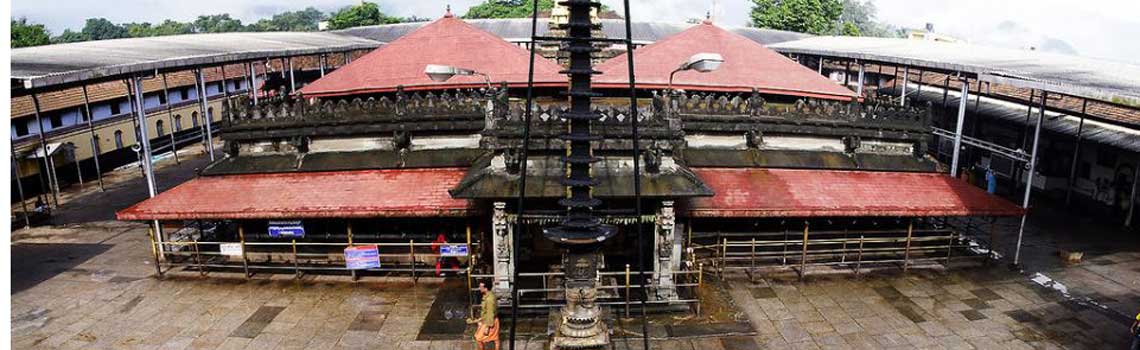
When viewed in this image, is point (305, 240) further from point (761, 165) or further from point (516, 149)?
point (761, 165)

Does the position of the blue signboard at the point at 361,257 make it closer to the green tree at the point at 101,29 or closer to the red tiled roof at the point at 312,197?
the red tiled roof at the point at 312,197

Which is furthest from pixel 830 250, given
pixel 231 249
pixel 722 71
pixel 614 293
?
pixel 231 249

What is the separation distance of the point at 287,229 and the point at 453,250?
527 centimetres

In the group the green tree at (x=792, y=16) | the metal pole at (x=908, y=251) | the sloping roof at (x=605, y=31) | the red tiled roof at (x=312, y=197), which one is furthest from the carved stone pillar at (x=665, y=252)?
the green tree at (x=792, y=16)

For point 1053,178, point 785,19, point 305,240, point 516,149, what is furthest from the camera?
point 785,19

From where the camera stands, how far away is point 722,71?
2762cm

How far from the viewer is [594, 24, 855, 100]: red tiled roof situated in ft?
86.8

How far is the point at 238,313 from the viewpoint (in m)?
17.0

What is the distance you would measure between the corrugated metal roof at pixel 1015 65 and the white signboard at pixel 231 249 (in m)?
23.7

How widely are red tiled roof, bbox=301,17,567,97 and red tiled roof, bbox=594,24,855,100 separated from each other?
3.31m

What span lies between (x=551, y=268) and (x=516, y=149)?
4.25 metres

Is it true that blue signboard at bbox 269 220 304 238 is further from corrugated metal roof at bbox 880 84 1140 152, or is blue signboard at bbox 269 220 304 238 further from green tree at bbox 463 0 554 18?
green tree at bbox 463 0 554 18

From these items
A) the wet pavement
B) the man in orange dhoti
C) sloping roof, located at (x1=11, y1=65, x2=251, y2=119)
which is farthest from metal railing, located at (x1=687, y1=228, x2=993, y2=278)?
sloping roof, located at (x1=11, y1=65, x2=251, y2=119)

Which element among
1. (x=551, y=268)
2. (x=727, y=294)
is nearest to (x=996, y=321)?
(x=727, y=294)
